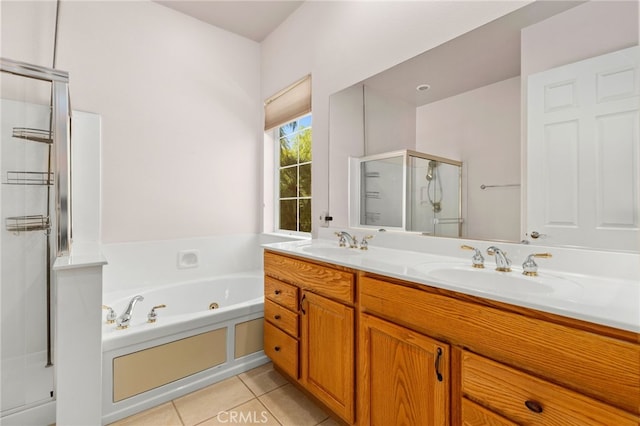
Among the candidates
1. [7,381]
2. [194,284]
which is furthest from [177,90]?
[7,381]

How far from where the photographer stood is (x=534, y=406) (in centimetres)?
75

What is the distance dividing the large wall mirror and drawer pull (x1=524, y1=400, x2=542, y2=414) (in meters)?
0.61

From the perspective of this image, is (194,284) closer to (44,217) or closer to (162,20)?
(44,217)

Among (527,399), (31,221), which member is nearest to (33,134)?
(31,221)

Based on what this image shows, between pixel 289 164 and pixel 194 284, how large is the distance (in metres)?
1.37

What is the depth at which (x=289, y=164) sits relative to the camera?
285 cm

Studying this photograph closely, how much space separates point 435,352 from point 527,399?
0.26 meters

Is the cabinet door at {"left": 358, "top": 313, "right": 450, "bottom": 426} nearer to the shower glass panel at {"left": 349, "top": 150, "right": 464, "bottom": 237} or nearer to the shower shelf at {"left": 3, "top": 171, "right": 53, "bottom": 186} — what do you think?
the shower glass panel at {"left": 349, "top": 150, "right": 464, "bottom": 237}

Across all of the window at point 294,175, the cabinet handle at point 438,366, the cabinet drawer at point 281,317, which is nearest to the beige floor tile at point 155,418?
the cabinet drawer at point 281,317

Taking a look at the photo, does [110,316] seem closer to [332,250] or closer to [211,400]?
[211,400]

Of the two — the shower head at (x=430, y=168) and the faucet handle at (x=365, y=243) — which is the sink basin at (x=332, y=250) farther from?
the shower head at (x=430, y=168)

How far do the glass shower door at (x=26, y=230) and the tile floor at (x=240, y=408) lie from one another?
61 centimetres

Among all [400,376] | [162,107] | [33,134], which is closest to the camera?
[400,376]

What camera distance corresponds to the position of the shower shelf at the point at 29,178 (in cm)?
155
